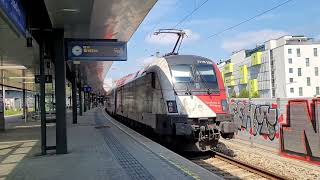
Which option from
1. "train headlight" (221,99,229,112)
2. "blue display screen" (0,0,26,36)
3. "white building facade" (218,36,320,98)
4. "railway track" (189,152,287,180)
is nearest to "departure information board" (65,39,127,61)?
"train headlight" (221,99,229,112)

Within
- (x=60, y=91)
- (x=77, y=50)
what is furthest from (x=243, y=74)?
(x=60, y=91)

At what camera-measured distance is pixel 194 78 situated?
1589 cm

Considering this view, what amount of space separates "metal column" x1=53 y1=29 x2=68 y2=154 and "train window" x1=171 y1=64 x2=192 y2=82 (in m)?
3.71

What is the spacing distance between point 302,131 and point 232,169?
12.9ft

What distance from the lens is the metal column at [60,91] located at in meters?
13.9

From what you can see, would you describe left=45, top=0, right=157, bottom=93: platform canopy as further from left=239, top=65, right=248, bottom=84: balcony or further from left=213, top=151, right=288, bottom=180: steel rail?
left=239, top=65, right=248, bottom=84: balcony

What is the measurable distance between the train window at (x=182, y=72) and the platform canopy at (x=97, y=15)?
1955mm

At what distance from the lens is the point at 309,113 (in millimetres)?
15391

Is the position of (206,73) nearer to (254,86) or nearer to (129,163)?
(129,163)

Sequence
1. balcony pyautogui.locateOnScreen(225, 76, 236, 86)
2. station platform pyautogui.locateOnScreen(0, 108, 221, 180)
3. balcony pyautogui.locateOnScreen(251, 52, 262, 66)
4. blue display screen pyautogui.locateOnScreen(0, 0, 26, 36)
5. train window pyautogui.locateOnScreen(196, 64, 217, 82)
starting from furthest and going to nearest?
balcony pyautogui.locateOnScreen(225, 76, 236, 86)
balcony pyautogui.locateOnScreen(251, 52, 262, 66)
train window pyautogui.locateOnScreen(196, 64, 217, 82)
station platform pyautogui.locateOnScreen(0, 108, 221, 180)
blue display screen pyautogui.locateOnScreen(0, 0, 26, 36)

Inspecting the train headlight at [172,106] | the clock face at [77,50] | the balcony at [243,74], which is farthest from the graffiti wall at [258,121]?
the balcony at [243,74]

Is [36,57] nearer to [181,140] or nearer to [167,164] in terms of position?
[181,140]

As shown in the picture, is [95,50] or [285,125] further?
[285,125]

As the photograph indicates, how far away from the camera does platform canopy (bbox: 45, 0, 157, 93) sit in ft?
36.7
